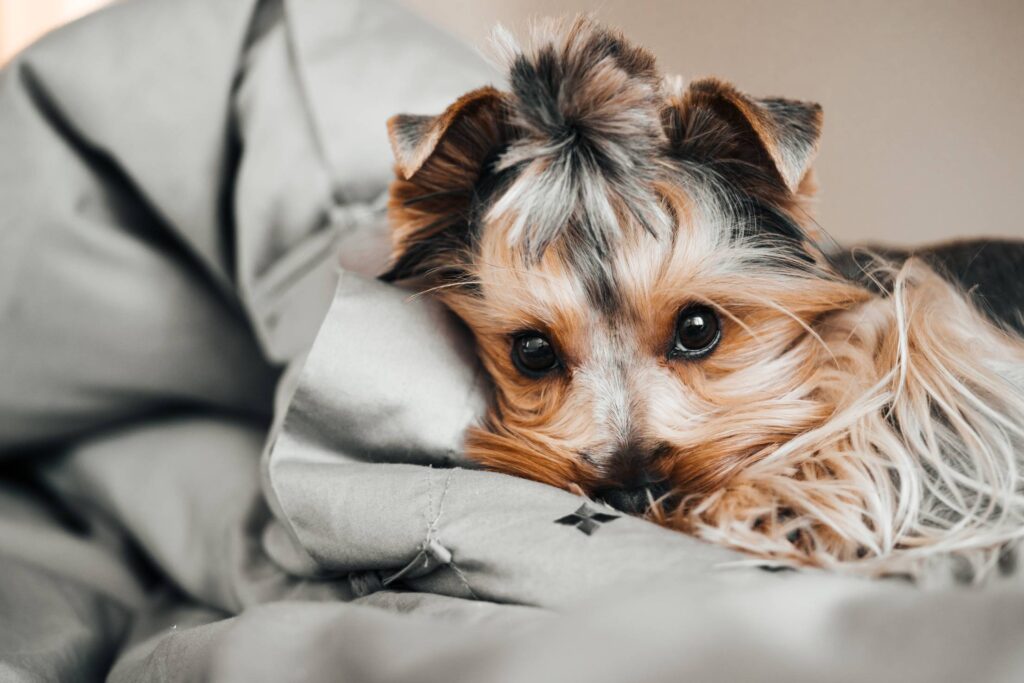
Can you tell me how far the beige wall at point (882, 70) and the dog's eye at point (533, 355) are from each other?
16.2 inches

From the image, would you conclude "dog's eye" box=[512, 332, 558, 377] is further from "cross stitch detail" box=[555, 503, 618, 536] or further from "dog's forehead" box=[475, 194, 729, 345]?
"cross stitch detail" box=[555, 503, 618, 536]

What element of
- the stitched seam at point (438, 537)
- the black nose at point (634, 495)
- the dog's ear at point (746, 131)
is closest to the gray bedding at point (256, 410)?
the stitched seam at point (438, 537)

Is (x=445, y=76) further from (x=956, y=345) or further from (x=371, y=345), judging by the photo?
(x=956, y=345)

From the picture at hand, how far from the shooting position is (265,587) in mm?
1114

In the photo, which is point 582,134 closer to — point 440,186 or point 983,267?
point 440,186

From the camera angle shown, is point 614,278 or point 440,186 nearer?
point 614,278

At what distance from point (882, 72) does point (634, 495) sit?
65 centimetres

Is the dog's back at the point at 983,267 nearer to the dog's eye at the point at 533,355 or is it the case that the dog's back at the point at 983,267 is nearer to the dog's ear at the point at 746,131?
the dog's ear at the point at 746,131

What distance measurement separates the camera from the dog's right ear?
107 cm

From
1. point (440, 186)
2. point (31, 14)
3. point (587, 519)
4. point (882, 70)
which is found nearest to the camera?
point (587, 519)

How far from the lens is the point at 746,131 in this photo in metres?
1.03

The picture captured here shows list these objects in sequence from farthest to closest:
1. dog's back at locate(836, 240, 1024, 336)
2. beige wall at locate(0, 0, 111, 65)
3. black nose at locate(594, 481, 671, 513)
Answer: beige wall at locate(0, 0, 111, 65), dog's back at locate(836, 240, 1024, 336), black nose at locate(594, 481, 671, 513)

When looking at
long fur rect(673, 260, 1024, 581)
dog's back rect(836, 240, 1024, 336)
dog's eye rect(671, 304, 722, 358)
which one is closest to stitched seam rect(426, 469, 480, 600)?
long fur rect(673, 260, 1024, 581)

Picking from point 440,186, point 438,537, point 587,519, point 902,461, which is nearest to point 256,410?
point 440,186
